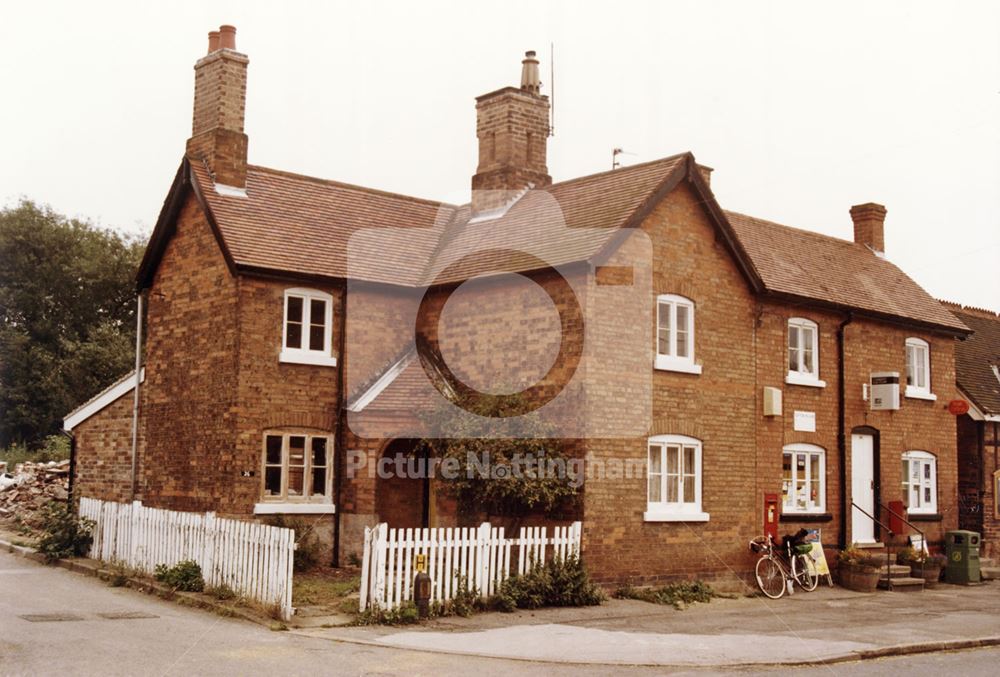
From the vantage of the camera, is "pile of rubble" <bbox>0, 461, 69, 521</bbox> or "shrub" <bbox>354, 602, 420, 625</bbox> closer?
"shrub" <bbox>354, 602, 420, 625</bbox>

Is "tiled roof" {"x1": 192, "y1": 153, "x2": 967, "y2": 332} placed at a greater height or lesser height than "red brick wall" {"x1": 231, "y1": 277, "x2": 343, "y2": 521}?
greater

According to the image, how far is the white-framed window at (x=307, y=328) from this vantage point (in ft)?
66.2

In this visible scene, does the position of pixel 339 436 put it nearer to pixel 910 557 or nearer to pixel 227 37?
pixel 227 37

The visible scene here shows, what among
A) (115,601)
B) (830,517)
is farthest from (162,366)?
(830,517)

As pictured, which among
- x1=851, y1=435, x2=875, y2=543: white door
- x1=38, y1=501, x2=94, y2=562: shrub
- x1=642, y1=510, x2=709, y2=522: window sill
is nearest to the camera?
x1=642, y1=510, x2=709, y2=522: window sill

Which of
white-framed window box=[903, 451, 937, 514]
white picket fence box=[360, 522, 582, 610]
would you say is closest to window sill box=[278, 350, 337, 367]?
white picket fence box=[360, 522, 582, 610]

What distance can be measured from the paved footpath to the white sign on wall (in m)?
3.99

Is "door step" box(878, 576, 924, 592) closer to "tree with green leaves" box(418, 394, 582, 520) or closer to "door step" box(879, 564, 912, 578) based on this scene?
"door step" box(879, 564, 912, 578)

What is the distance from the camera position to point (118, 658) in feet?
36.7

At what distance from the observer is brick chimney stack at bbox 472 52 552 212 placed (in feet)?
74.5

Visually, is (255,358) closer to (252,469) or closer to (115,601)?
(252,469)

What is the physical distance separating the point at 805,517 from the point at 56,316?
3533 centimetres

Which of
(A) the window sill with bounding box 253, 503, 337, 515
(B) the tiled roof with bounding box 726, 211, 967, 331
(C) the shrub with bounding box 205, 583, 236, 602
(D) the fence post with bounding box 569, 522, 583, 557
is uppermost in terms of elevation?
(B) the tiled roof with bounding box 726, 211, 967, 331

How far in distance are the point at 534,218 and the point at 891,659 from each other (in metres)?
10.7
